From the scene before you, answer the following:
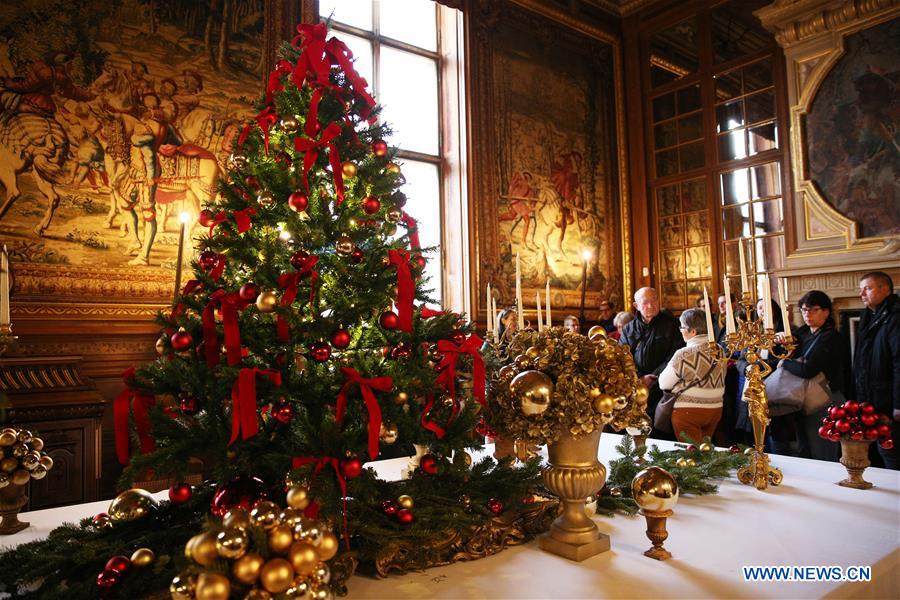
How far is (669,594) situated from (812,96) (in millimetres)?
7932

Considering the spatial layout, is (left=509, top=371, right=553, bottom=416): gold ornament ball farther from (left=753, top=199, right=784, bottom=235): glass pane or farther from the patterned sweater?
(left=753, top=199, right=784, bottom=235): glass pane

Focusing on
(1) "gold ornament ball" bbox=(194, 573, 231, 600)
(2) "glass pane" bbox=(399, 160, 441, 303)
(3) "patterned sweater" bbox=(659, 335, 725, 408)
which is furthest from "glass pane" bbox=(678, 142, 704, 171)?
(1) "gold ornament ball" bbox=(194, 573, 231, 600)

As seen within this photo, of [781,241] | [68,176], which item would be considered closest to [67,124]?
[68,176]

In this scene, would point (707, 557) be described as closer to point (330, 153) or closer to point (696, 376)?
point (330, 153)

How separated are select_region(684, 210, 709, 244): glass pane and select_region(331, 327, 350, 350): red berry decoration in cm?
801

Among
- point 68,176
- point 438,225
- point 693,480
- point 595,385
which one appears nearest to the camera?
point 595,385

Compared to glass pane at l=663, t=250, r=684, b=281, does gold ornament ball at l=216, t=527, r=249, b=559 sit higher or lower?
lower

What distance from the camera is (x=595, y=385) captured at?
145cm

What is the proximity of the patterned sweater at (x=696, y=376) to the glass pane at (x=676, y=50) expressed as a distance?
7328mm

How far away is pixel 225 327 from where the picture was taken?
1.50 m

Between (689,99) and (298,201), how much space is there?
342 inches

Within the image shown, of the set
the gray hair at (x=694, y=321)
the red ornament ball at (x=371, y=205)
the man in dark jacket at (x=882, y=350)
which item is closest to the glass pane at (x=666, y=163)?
the man in dark jacket at (x=882, y=350)

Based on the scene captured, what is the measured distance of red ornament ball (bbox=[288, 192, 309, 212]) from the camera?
1670 millimetres

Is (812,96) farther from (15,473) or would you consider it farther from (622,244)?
(15,473)
